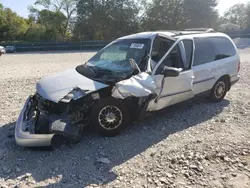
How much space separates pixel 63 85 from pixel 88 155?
1222mm

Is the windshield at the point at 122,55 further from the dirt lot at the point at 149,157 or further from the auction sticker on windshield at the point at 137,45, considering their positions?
the dirt lot at the point at 149,157

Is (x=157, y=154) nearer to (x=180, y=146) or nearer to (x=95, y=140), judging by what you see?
(x=180, y=146)

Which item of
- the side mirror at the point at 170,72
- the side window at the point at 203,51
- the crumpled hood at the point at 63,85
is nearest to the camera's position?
the crumpled hood at the point at 63,85

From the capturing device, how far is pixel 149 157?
11.3 ft

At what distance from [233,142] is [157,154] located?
1.28 meters

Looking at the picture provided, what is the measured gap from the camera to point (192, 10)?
3541cm

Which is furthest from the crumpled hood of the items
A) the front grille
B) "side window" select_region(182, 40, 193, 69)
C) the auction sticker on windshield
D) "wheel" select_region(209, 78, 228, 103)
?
"wheel" select_region(209, 78, 228, 103)

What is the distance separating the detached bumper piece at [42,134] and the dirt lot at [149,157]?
0.70 ft

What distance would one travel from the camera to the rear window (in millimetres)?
5062

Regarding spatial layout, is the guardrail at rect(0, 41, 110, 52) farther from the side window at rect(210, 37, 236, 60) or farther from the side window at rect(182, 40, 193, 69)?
the side window at rect(182, 40, 193, 69)

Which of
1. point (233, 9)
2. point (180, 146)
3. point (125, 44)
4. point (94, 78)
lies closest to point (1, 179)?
point (94, 78)

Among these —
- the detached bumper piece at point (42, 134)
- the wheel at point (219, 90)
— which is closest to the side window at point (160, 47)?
the wheel at point (219, 90)

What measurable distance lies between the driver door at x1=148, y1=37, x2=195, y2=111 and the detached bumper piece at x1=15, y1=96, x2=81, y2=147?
1.44m

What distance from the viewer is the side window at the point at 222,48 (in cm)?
549
